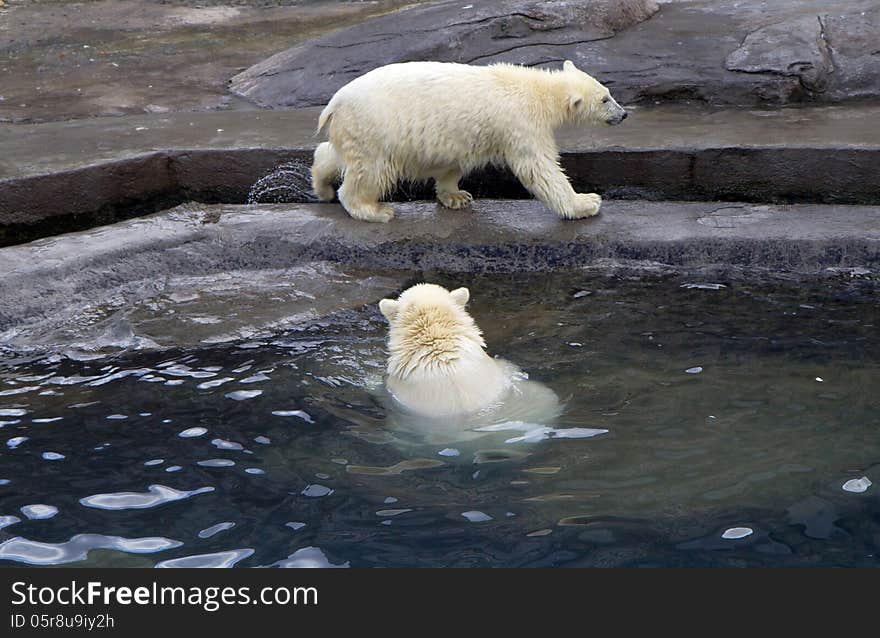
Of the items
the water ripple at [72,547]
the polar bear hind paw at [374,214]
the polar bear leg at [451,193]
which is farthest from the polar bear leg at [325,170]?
the water ripple at [72,547]

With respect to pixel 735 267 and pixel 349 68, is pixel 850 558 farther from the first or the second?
pixel 349 68

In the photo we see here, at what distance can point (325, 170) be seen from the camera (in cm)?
622

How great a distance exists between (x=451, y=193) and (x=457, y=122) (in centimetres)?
65

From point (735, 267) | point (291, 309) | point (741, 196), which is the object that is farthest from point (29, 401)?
point (741, 196)

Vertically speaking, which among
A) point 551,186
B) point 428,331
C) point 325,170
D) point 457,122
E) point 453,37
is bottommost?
point 428,331

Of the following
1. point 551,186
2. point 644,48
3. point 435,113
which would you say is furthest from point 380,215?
point 644,48

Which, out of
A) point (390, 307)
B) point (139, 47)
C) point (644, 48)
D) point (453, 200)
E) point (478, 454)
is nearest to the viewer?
point (478, 454)

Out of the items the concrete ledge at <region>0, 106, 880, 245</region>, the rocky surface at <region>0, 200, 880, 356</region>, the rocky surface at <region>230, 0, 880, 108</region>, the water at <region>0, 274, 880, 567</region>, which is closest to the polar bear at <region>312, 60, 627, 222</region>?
the rocky surface at <region>0, 200, 880, 356</region>

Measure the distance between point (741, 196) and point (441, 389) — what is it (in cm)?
316

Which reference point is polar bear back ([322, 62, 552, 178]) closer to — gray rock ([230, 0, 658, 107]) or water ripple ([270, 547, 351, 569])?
gray rock ([230, 0, 658, 107])

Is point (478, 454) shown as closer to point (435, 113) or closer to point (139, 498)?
point (139, 498)

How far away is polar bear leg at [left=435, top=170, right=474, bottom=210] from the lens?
6.14 meters

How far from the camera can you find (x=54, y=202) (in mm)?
6238

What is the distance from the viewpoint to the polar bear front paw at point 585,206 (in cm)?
586
